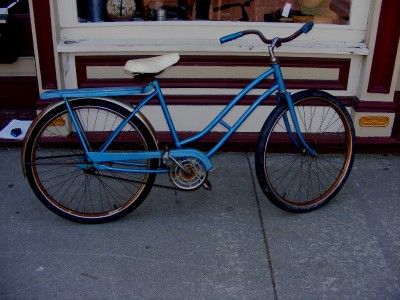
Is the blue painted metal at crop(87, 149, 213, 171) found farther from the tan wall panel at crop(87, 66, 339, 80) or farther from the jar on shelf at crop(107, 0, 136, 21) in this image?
the jar on shelf at crop(107, 0, 136, 21)

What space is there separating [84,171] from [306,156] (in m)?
1.67

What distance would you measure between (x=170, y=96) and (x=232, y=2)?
0.90 metres

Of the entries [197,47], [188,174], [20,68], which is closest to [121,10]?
[197,47]

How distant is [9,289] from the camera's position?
3059 millimetres

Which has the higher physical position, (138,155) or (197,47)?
(197,47)

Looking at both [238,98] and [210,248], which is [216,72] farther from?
[210,248]

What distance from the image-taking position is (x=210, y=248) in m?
3.42

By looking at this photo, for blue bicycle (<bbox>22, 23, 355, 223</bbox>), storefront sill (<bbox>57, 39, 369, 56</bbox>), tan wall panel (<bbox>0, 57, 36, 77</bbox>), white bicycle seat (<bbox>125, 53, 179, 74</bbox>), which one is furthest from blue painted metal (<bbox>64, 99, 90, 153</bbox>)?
tan wall panel (<bbox>0, 57, 36, 77</bbox>)

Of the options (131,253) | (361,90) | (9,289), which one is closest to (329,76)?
(361,90)

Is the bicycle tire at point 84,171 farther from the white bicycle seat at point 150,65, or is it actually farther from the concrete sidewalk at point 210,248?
the white bicycle seat at point 150,65

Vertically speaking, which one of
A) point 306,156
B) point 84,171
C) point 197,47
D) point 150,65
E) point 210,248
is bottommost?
point 210,248

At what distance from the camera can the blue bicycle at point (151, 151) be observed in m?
3.39

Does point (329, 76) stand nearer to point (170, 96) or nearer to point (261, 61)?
point (261, 61)

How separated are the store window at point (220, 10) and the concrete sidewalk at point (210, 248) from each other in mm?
1323
